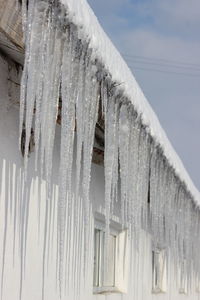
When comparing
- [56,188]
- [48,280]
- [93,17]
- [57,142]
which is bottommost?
[48,280]

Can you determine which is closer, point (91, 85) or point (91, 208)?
point (91, 85)

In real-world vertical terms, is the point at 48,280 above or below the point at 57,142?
below

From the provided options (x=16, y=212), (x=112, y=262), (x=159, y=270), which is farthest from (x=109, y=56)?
(x=159, y=270)

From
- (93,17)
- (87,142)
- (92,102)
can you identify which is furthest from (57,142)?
(93,17)

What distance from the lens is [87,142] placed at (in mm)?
3666

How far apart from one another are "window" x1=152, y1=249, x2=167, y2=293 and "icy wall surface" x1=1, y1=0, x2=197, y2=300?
236cm

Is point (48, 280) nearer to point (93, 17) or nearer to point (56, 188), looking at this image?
point (56, 188)

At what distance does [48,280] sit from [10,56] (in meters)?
1.40

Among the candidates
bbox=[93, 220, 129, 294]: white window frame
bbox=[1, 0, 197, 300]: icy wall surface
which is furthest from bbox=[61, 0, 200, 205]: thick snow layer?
bbox=[93, 220, 129, 294]: white window frame

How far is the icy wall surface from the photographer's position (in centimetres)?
276

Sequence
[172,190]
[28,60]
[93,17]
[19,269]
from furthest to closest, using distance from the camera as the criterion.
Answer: [172,190] → [19,269] → [93,17] → [28,60]

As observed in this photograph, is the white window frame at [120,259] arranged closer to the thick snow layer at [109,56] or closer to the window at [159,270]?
the thick snow layer at [109,56]

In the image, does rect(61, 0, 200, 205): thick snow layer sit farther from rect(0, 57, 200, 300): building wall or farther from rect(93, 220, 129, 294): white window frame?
rect(93, 220, 129, 294): white window frame

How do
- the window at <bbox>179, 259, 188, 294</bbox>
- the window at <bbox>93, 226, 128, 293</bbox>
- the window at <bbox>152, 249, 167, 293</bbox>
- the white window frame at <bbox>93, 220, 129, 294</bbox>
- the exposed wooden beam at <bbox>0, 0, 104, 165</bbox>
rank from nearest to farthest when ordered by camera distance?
the exposed wooden beam at <bbox>0, 0, 104, 165</bbox>
the window at <bbox>93, 226, 128, 293</bbox>
the white window frame at <bbox>93, 220, 129, 294</bbox>
the window at <bbox>152, 249, 167, 293</bbox>
the window at <bbox>179, 259, 188, 294</bbox>
